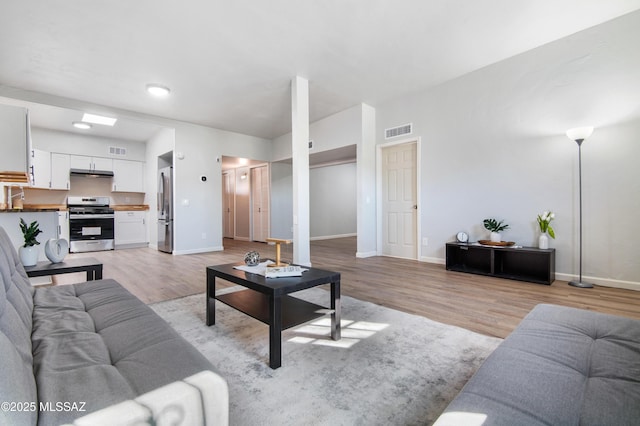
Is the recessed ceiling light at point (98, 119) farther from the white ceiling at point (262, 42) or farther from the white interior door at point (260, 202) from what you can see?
the white interior door at point (260, 202)

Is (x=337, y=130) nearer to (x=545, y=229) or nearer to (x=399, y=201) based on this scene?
(x=399, y=201)

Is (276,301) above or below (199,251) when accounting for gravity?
above

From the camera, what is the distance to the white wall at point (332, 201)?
27.7 feet

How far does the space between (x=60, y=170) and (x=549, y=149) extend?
890 cm

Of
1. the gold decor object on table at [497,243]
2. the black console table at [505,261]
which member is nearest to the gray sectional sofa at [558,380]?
the black console table at [505,261]

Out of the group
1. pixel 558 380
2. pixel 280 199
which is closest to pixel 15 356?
pixel 558 380

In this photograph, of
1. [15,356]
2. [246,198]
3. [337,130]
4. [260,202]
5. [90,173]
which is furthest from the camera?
[246,198]

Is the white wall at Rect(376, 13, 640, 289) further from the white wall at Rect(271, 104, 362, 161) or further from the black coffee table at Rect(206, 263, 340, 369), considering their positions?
the black coffee table at Rect(206, 263, 340, 369)

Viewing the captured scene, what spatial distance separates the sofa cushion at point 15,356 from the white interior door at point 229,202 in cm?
790

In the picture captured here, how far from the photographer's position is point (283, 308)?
2.01m

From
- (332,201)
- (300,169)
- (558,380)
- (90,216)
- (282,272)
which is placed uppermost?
(300,169)

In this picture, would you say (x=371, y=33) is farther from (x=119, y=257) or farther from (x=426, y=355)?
(x=119, y=257)

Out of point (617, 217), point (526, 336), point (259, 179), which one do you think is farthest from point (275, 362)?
point (259, 179)

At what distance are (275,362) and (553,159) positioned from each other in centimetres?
389
